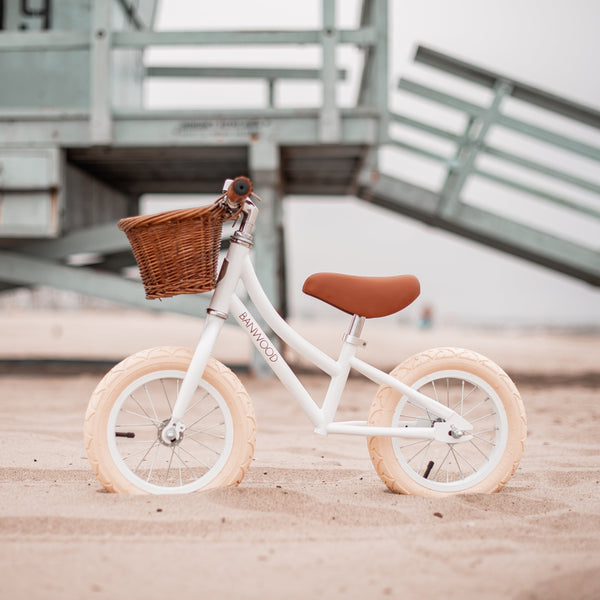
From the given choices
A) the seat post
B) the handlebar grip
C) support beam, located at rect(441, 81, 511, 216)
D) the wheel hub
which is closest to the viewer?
the handlebar grip

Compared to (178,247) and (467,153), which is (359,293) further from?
(467,153)

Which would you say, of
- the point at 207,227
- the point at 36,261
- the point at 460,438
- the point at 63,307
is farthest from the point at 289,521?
the point at 63,307

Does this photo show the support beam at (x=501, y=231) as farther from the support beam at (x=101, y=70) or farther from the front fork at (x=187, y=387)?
the front fork at (x=187, y=387)

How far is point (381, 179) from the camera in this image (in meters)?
6.74

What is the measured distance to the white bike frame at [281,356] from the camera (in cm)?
243

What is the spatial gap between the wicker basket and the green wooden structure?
107 inches

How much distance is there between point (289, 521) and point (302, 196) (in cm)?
661

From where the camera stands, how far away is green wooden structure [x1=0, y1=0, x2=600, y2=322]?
5.69 meters

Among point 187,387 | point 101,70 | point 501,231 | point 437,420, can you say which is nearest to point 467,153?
point 501,231

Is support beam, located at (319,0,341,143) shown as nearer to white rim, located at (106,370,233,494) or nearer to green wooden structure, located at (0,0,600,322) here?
green wooden structure, located at (0,0,600,322)

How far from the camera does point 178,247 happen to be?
7.52ft

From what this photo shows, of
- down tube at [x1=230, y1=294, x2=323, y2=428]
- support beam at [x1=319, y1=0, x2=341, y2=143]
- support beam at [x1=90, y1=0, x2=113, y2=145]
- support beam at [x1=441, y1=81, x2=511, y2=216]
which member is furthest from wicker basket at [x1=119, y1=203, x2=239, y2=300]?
support beam at [x1=441, y1=81, x2=511, y2=216]

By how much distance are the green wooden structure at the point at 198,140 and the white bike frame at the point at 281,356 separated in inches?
103

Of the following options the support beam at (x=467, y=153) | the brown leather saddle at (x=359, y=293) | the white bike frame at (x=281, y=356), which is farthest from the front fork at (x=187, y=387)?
the support beam at (x=467, y=153)
